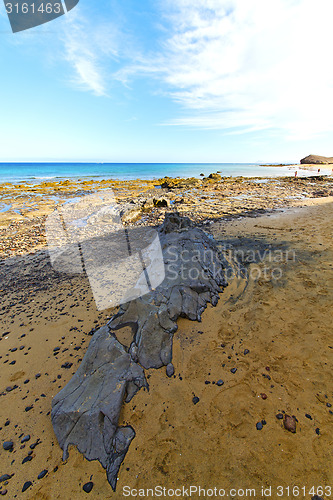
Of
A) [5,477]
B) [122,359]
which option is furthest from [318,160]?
[5,477]

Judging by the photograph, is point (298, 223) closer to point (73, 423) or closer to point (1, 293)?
point (73, 423)

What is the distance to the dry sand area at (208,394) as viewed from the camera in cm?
260

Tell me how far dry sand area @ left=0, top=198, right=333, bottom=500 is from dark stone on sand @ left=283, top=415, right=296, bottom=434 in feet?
0.20

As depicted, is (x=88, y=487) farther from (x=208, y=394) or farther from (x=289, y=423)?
(x=289, y=423)

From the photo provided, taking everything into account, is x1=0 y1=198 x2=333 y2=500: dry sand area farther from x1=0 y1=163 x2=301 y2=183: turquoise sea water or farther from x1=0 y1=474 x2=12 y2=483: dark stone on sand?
x1=0 y1=163 x2=301 y2=183: turquoise sea water

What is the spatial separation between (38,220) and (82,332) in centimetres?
1439

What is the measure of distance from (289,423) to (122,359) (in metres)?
2.69

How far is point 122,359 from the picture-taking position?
361 centimetres

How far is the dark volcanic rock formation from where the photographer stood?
9.52 ft

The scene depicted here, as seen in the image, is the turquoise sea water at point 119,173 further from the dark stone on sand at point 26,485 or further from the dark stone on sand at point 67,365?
the dark stone on sand at point 26,485

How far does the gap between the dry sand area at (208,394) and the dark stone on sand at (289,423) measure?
0.20 feet

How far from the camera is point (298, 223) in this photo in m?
12.4

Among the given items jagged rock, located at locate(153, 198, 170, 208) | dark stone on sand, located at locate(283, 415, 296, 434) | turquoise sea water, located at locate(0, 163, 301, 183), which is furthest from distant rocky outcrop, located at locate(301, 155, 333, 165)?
dark stone on sand, located at locate(283, 415, 296, 434)

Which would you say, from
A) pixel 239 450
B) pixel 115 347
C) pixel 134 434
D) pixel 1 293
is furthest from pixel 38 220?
pixel 239 450
